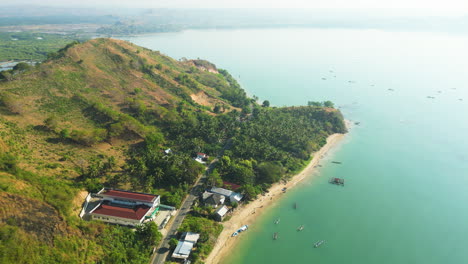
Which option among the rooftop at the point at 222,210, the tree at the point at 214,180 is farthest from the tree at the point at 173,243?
the tree at the point at 214,180

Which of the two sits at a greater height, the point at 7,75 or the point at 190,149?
the point at 7,75

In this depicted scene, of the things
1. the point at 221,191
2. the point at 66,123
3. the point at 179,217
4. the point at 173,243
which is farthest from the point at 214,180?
the point at 66,123

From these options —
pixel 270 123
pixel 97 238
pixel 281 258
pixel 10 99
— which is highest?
pixel 10 99

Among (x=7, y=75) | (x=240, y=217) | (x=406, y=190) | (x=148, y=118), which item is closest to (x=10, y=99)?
(x=7, y=75)

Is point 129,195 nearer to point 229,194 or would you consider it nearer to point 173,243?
point 173,243

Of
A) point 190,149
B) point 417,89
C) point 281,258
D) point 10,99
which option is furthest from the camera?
point 417,89

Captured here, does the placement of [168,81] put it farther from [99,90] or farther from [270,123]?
[270,123]

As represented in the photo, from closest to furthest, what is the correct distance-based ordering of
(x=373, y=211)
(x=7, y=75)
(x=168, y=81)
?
(x=373, y=211) → (x=7, y=75) → (x=168, y=81)
